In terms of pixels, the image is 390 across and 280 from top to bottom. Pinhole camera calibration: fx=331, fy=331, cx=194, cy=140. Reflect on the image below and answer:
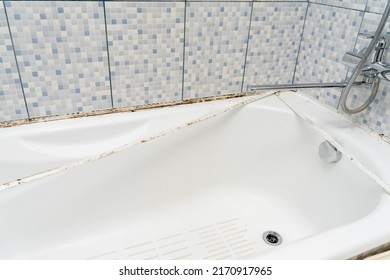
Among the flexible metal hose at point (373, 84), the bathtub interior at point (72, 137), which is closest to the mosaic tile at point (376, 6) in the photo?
the flexible metal hose at point (373, 84)

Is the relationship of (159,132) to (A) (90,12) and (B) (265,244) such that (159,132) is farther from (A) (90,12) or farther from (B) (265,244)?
(B) (265,244)

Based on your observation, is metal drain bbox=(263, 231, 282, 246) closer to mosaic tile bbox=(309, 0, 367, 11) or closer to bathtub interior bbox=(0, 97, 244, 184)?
bathtub interior bbox=(0, 97, 244, 184)

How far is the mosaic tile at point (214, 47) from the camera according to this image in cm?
113

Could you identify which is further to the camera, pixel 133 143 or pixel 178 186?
pixel 178 186

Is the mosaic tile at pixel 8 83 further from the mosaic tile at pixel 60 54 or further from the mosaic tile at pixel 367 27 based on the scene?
the mosaic tile at pixel 367 27

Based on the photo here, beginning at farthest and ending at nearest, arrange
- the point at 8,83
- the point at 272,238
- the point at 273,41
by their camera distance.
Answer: the point at 273,41, the point at 272,238, the point at 8,83

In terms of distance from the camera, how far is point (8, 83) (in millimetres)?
971

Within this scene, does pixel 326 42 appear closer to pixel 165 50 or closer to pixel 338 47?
pixel 338 47

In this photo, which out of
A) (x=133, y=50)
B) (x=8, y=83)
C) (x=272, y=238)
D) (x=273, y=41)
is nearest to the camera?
(x=8, y=83)

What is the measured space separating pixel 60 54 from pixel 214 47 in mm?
522

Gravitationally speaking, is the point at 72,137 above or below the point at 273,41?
below

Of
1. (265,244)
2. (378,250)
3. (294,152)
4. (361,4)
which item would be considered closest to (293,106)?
(294,152)

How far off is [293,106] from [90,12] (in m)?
0.79

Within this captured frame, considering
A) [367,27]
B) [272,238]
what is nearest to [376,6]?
[367,27]
